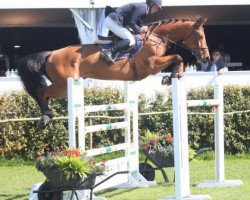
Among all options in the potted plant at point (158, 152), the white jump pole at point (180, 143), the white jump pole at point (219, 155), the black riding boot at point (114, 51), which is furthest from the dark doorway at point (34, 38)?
the white jump pole at point (180, 143)

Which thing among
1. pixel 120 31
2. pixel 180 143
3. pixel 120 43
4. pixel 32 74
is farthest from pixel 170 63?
pixel 180 143

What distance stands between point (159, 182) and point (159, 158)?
0.55 m

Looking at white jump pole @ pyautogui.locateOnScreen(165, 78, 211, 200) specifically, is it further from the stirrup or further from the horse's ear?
the horse's ear

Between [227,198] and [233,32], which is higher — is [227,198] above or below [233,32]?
below

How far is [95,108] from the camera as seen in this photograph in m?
9.82

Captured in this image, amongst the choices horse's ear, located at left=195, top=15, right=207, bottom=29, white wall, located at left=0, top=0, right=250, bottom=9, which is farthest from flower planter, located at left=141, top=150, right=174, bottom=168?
white wall, located at left=0, top=0, right=250, bottom=9

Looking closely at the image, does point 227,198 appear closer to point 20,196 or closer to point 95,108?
point 95,108

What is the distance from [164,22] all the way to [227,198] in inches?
130

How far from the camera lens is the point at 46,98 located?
36.3 ft

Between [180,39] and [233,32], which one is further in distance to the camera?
[233,32]

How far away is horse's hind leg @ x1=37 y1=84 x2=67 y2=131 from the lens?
10914mm

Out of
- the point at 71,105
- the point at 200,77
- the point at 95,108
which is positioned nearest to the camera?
the point at 71,105

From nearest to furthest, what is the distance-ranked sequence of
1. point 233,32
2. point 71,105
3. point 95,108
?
point 71,105 → point 95,108 → point 233,32

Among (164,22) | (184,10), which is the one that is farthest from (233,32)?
(164,22)
